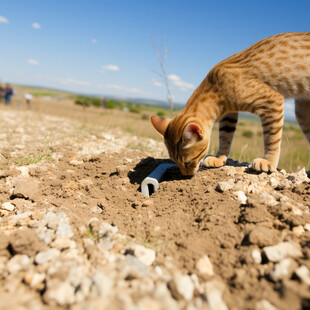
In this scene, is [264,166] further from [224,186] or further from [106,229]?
[106,229]

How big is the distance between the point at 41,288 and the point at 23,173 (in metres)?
2.28

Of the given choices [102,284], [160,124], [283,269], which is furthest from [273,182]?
[102,284]

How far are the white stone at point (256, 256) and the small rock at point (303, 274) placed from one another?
25 cm

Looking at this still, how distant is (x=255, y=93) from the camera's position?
3213 mm

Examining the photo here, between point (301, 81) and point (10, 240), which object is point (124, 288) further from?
point (301, 81)

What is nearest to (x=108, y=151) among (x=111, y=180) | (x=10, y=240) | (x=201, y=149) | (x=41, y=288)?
(x=111, y=180)

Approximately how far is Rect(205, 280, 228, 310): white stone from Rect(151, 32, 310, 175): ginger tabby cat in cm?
168

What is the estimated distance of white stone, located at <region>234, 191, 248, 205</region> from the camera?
2.53m

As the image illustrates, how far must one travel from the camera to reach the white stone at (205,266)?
1.73 metres

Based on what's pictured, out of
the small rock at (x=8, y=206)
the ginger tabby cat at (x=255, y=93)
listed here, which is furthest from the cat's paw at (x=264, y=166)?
the small rock at (x=8, y=206)

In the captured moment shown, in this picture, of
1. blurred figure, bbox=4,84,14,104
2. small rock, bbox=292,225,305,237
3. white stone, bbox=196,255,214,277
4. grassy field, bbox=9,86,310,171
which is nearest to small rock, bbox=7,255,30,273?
white stone, bbox=196,255,214,277

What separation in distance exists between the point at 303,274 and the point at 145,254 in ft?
3.40

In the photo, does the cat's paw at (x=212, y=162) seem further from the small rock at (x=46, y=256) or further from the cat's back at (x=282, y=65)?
the small rock at (x=46, y=256)

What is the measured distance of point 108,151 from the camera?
4523 millimetres
